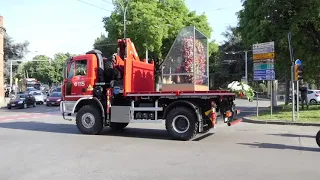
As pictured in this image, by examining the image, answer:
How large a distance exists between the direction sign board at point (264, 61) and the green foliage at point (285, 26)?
2498mm

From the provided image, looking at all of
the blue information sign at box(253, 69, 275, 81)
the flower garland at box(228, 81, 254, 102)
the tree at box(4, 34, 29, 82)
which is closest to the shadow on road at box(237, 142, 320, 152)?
the flower garland at box(228, 81, 254, 102)

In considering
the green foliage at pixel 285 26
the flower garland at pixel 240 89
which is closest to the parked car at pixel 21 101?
the green foliage at pixel 285 26

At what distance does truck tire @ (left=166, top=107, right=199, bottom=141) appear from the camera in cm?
1214

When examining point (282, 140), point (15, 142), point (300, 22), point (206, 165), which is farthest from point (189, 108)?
point (300, 22)

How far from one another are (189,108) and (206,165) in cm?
424

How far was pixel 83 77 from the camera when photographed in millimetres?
14195

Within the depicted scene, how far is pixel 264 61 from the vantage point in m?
19.7

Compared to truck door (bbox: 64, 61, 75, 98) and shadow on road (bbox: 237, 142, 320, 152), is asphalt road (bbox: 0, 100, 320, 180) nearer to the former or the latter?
shadow on road (bbox: 237, 142, 320, 152)

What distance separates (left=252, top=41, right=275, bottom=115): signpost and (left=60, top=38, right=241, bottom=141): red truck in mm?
6731

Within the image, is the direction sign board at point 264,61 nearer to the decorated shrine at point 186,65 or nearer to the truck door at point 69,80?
the decorated shrine at point 186,65

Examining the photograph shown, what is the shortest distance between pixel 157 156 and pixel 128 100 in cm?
462

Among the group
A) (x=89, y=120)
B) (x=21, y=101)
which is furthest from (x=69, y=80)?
(x=21, y=101)

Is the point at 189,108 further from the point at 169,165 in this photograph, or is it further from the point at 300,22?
the point at 300,22

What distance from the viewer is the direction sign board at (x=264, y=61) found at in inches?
758
